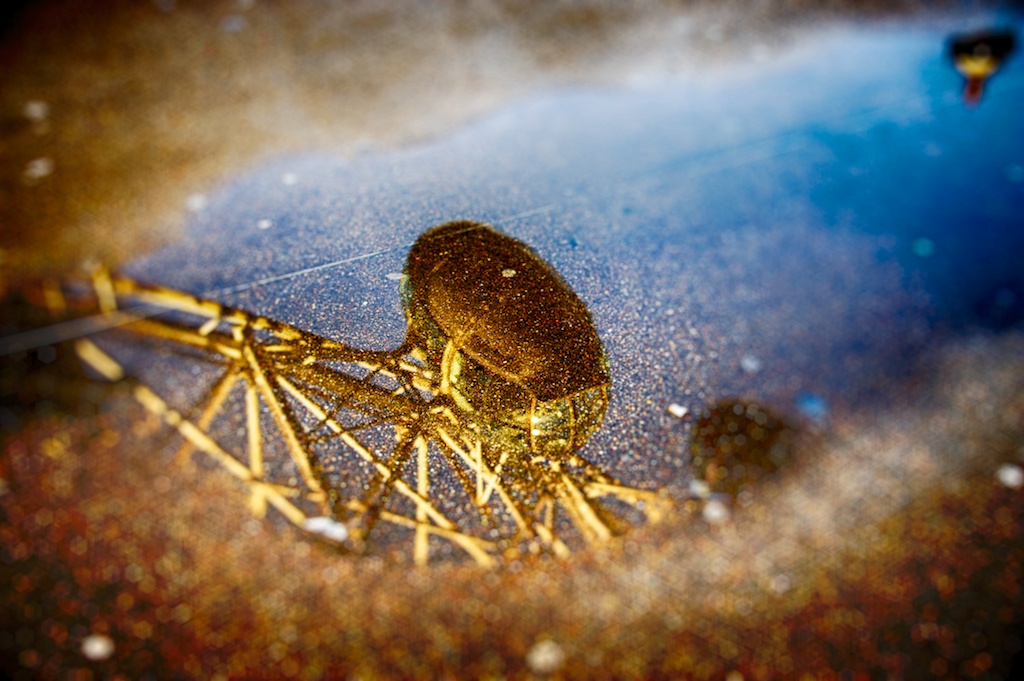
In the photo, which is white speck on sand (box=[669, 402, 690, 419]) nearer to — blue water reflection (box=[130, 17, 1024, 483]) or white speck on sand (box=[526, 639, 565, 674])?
blue water reflection (box=[130, 17, 1024, 483])

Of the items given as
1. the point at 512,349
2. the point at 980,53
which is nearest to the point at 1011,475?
the point at 512,349

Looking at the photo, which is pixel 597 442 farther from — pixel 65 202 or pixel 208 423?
pixel 65 202

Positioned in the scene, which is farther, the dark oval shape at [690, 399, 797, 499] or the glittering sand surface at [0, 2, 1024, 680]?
the dark oval shape at [690, 399, 797, 499]

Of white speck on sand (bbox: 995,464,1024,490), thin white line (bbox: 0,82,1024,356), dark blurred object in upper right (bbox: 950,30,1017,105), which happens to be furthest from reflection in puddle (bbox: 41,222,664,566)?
dark blurred object in upper right (bbox: 950,30,1017,105)

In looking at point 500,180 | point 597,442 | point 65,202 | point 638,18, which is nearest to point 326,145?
point 500,180

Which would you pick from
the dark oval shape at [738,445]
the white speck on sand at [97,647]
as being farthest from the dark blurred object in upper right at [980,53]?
the white speck on sand at [97,647]

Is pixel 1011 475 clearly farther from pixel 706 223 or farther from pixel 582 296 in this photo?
pixel 582 296
